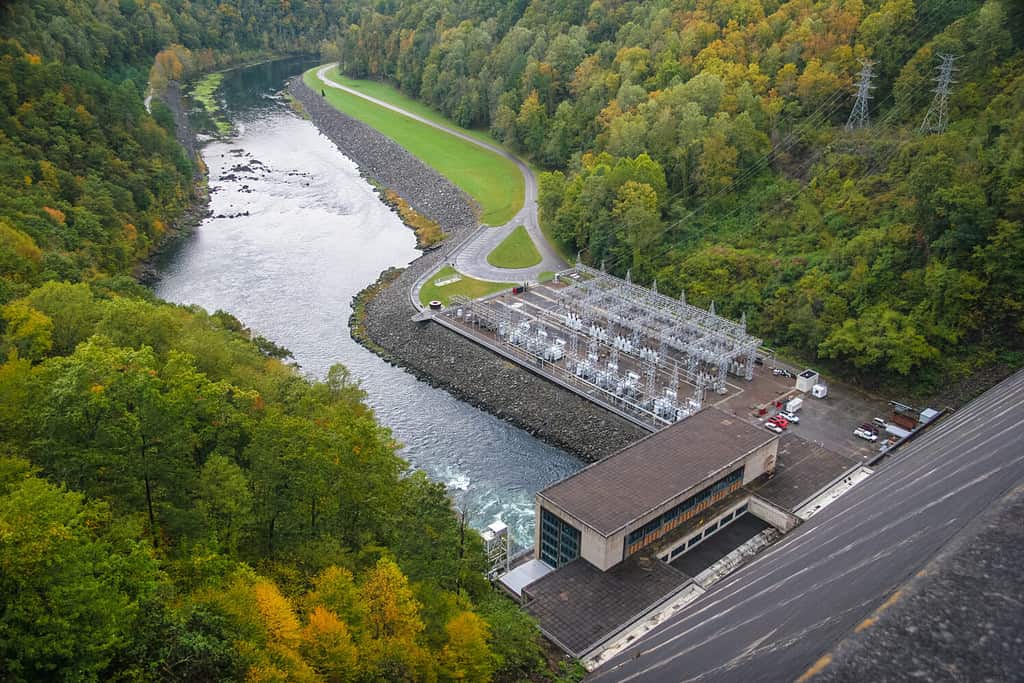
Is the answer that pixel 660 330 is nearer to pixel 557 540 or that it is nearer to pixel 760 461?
pixel 760 461

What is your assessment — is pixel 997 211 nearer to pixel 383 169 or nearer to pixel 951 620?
pixel 951 620

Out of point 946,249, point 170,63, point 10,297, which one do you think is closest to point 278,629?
point 10,297

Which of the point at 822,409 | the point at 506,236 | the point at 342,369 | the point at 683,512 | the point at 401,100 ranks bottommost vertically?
the point at 822,409

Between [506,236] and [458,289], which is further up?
[506,236]

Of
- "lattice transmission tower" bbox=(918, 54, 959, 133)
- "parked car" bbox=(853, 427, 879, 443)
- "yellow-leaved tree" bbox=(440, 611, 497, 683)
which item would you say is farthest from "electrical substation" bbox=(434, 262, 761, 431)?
"yellow-leaved tree" bbox=(440, 611, 497, 683)

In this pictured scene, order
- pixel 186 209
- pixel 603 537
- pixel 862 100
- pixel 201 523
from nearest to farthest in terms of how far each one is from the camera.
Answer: pixel 201 523 → pixel 603 537 → pixel 862 100 → pixel 186 209

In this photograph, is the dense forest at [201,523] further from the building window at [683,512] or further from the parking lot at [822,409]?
the parking lot at [822,409]

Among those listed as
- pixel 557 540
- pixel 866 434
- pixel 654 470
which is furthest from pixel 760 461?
pixel 557 540
